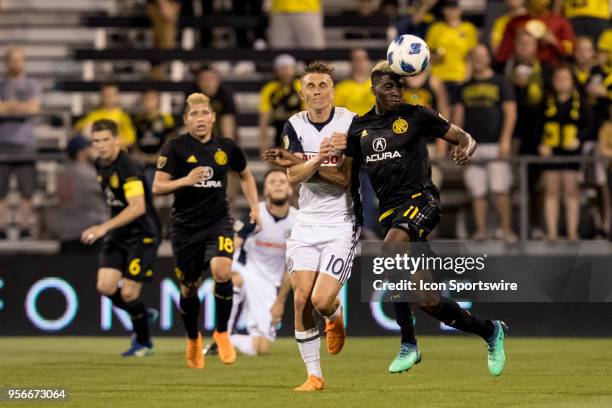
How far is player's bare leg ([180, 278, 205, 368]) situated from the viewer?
12.7 metres

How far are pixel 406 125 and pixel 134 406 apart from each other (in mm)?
2976

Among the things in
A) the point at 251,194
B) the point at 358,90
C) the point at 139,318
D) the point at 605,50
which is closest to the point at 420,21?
the point at 358,90

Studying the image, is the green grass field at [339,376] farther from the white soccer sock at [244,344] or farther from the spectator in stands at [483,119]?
the spectator in stands at [483,119]

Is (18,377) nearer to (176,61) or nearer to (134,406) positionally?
(134,406)

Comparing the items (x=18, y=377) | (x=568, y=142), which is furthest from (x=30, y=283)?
(x=568, y=142)

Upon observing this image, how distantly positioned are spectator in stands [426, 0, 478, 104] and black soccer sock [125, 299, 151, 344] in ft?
20.7

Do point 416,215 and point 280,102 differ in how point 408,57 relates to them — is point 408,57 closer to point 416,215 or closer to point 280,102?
point 416,215

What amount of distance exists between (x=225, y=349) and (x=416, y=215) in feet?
10.2

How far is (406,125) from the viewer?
34.1 ft

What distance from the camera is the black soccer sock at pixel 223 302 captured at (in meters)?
12.8

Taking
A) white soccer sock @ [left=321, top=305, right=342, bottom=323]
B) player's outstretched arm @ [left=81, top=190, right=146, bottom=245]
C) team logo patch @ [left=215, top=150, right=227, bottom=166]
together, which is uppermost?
team logo patch @ [left=215, top=150, right=227, bottom=166]

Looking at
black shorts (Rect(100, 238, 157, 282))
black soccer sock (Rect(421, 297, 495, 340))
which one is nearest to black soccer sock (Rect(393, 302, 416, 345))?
black soccer sock (Rect(421, 297, 495, 340))

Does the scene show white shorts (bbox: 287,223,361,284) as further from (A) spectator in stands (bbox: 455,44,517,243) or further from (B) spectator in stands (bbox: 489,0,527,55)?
(B) spectator in stands (bbox: 489,0,527,55)

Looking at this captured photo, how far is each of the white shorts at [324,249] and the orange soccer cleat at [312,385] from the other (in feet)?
2.60
